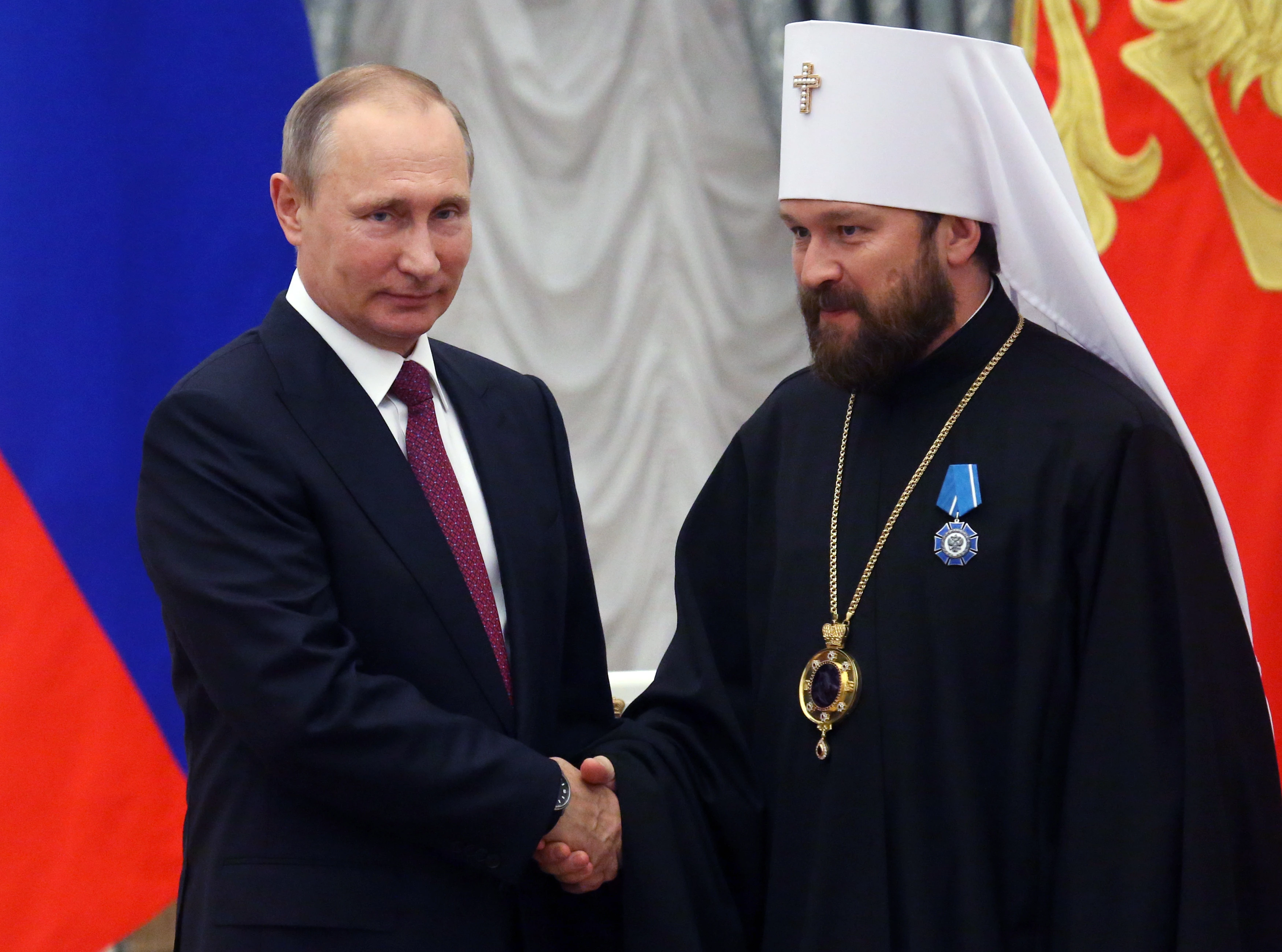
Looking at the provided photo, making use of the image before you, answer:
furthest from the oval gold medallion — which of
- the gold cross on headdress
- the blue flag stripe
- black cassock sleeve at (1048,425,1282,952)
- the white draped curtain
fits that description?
the blue flag stripe

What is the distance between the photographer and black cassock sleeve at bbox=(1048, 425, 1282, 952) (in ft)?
6.61

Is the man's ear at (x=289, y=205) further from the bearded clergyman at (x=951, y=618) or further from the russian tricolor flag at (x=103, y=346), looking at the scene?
the russian tricolor flag at (x=103, y=346)

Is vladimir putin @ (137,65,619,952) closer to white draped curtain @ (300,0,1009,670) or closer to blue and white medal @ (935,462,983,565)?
blue and white medal @ (935,462,983,565)

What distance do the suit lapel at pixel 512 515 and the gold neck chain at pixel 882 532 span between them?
0.48 m

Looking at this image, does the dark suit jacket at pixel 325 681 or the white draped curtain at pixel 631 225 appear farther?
the white draped curtain at pixel 631 225

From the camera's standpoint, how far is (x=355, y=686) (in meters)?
2.07

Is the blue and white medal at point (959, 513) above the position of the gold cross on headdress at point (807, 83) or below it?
below

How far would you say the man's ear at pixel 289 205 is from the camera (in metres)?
2.29

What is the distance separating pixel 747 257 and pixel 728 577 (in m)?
1.49

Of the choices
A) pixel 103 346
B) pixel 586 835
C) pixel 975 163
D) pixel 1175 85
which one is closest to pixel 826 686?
pixel 586 835

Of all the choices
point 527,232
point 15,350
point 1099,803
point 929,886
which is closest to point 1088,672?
point 1099,803

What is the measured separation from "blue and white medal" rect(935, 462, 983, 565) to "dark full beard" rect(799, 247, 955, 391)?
0.22 metres

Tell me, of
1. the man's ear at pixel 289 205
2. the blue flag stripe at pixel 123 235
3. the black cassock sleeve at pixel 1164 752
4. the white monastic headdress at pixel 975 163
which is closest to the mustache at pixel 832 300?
the white monastic headdress at pixel 975 163

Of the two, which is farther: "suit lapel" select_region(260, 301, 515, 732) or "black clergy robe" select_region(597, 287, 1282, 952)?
"suit lapel" select_region(260, 301, 515, 732)
